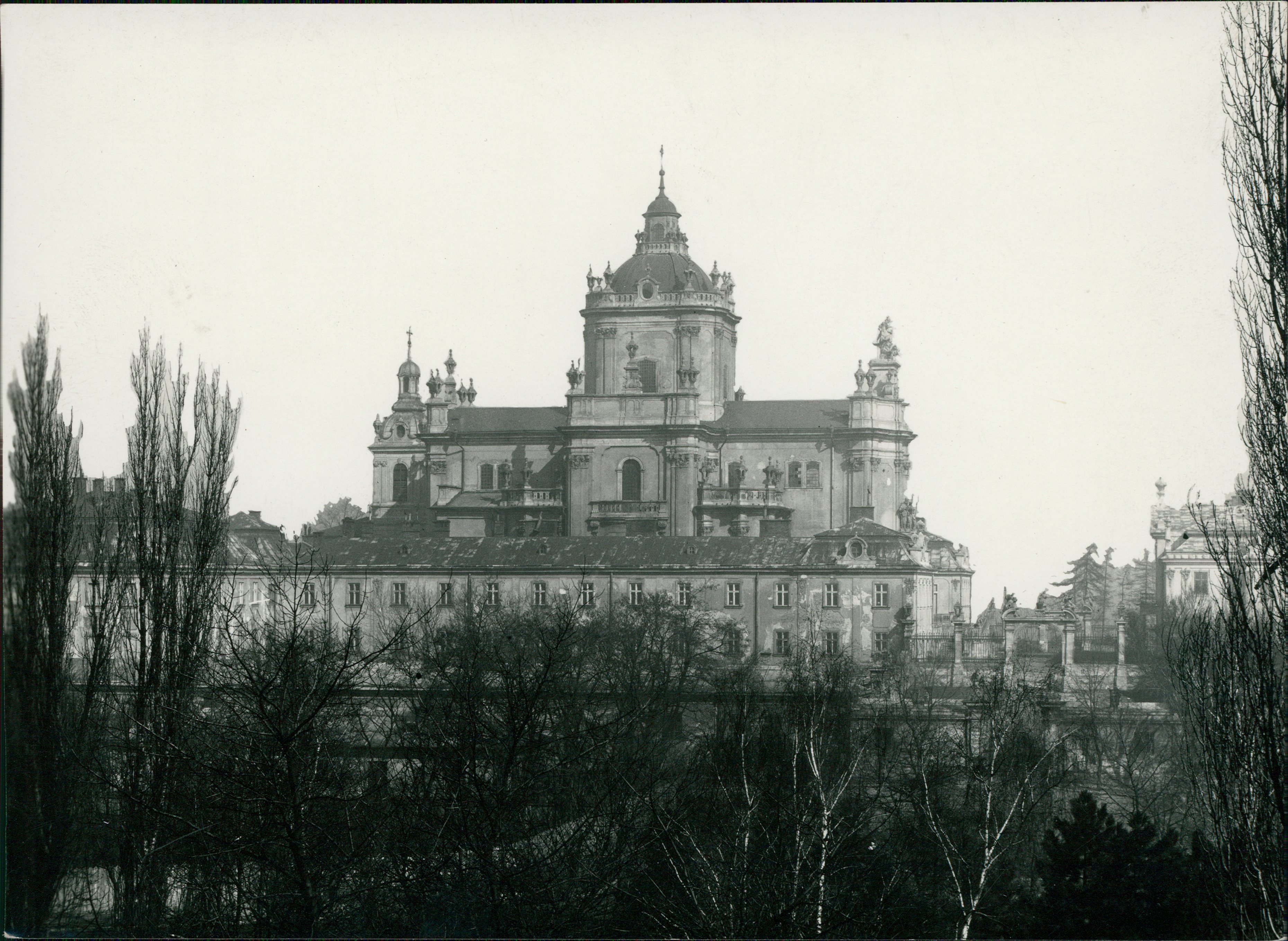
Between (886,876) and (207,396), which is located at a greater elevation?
(207,396)

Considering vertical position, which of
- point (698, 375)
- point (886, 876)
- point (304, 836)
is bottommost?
point (886, 876)

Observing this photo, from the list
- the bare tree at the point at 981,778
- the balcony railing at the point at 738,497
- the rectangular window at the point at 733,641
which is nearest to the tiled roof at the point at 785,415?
the balcony railing at the point at 738,497

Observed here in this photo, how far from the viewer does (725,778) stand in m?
23.9

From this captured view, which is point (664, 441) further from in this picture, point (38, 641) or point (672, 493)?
point (38, 641)

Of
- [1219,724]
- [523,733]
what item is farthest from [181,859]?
[1219,724]

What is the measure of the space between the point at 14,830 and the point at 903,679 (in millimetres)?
33167

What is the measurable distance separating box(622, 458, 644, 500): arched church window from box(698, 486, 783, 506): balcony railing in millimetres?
2823

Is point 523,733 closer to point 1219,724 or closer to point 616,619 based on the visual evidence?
point 1219,724

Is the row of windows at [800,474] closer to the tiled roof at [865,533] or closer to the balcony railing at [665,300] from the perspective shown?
the balcony railing at [665,300]

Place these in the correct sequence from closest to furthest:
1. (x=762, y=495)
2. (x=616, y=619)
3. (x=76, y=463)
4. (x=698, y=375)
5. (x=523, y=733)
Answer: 1. (x=523, y=733)
2. (x=76, y=463)
3. (x=616, y=619)
4. (x=762, y=495)
5. (x=698, y=375)

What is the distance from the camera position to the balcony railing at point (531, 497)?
69.4 m

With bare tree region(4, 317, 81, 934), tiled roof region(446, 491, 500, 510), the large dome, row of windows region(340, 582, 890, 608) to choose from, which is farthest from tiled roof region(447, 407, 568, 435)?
bare tree region(4, 317, 81, 934)

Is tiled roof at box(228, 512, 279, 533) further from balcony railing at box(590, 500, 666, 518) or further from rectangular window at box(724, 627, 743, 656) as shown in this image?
rectangular window at box(724, 627, 743, 656)

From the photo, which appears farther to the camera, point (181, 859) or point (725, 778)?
point (725, 778)
